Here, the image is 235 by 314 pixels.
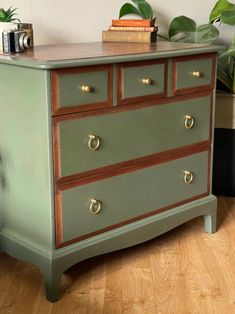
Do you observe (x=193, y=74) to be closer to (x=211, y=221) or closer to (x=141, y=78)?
(x=141, y=78)

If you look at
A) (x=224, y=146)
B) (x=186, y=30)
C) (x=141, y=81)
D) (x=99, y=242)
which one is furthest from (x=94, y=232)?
(x=186, y=30)

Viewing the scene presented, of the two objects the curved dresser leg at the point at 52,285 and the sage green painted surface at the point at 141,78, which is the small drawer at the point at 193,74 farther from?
the curved dresser leg at the point at 52,285

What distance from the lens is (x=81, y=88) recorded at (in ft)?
7.00

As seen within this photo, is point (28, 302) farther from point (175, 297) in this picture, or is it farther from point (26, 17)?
point (26, 17)

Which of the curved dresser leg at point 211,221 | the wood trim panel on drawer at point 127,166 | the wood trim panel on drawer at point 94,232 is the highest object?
the wood trim panel on drawer at point 127,166

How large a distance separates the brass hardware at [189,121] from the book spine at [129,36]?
1.35ft

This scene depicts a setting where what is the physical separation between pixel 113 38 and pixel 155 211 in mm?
838

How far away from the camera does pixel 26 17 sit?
314 cm

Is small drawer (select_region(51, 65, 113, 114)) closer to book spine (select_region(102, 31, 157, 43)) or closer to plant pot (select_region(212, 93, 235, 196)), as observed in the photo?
book spine (select_region(102, 31, 157, 43))

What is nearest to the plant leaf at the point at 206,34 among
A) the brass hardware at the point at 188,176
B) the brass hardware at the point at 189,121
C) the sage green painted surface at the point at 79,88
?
the brass hardware at the point at 189,121

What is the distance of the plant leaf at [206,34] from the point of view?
298cm

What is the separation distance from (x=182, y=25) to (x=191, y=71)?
0.62 metres

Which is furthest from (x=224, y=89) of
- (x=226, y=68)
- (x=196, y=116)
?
(x=196, y=116)

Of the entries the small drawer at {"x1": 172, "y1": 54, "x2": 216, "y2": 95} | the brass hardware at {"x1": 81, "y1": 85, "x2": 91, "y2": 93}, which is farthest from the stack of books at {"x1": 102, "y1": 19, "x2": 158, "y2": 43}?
the brass hardware at {"x1": 81, "y1": 85, "x2": 91, "y2": 93}
